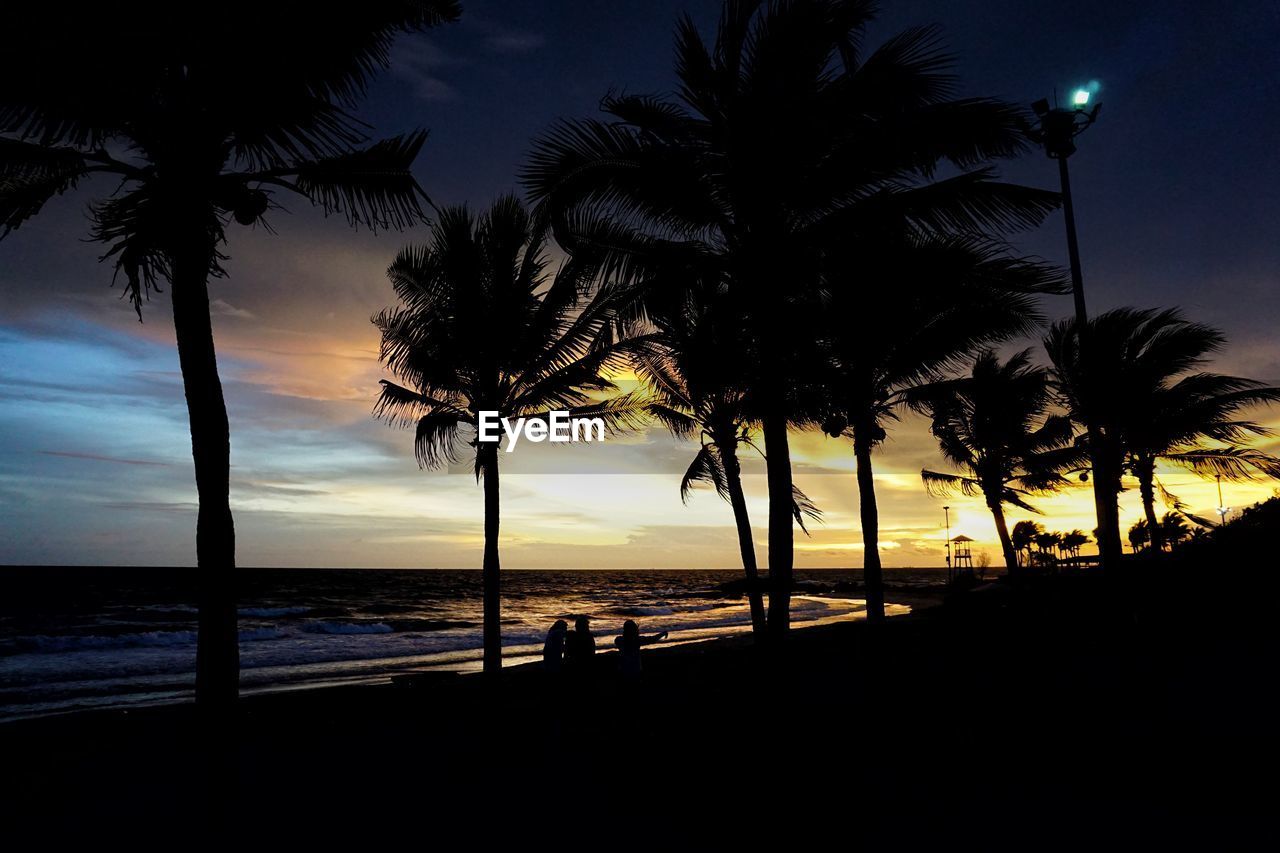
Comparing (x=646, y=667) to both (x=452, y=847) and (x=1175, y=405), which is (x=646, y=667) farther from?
(x=1175, y=405)

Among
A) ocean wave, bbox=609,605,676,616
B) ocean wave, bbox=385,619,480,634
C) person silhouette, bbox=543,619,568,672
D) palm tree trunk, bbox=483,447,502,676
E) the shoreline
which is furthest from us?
ocean wave, bbox=609,605,676,616

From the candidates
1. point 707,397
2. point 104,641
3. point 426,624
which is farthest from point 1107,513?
point 426,624

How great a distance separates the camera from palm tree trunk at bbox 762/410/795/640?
8.38 m

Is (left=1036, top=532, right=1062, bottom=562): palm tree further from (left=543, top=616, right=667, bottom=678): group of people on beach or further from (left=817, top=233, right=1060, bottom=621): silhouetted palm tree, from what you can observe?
(left=543, top=616, right=667, bottom=678): group of people on beach

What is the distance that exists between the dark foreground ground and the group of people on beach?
Answer: 0.96 ft

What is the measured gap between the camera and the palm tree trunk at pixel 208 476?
564 centimetres

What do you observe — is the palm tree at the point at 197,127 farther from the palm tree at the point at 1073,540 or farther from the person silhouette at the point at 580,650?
the palm tree at the point at 1073,540

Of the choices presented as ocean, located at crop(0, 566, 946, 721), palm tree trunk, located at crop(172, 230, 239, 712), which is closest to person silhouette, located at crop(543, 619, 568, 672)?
palm tree trunk, located at crop(172, 230, 239, 712)

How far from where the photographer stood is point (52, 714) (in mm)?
14773

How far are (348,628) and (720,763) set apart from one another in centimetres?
3533

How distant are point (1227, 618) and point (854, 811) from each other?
16.9 meters

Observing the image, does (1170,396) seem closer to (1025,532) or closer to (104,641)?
(104,641)

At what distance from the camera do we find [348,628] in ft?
125

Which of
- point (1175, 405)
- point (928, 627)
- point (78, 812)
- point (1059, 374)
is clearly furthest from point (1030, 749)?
point (1175, 405)
